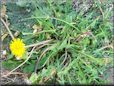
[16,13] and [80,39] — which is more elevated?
[16,13]

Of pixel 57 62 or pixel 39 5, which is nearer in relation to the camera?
pixel 57 62

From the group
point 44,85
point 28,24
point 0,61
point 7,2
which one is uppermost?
point 7,2

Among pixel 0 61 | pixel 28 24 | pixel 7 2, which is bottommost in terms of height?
pixel 0 61

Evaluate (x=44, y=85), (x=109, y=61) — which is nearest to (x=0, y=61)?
(x=44, y=85)

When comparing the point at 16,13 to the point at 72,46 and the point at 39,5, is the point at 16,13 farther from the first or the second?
the point at 72,46

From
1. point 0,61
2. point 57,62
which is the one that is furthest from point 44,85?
point 0,61

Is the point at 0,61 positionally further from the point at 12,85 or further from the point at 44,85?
the point at 44,85
